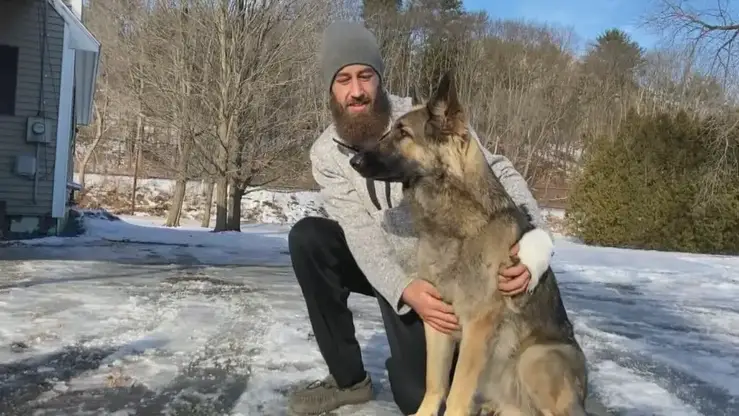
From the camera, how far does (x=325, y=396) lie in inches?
130

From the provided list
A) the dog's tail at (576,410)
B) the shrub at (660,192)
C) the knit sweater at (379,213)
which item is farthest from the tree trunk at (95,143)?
the dog's tail at (576,410)

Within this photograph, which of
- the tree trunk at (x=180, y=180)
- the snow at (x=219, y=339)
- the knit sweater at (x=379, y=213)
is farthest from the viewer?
the tree trunk at (x=180, y=180)

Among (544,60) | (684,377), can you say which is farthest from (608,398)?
(544,60)

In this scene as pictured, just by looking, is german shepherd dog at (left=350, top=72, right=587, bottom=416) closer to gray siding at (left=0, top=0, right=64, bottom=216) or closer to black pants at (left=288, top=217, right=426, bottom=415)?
black pants at (left=288, top=217, right=426, bottom=415)

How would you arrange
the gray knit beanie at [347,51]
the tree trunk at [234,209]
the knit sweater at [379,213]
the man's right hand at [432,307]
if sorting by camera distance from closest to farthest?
the man's right hand at [432,307] → the knit sweater at [379,213] → the gray knit beanie at [347,51] → the tree trunk at [234,209]

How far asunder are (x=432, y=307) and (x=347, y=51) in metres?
1.36

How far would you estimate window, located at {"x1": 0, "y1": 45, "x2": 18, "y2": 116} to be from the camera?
1207 centimetres

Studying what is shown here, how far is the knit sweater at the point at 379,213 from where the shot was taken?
3.13 meters

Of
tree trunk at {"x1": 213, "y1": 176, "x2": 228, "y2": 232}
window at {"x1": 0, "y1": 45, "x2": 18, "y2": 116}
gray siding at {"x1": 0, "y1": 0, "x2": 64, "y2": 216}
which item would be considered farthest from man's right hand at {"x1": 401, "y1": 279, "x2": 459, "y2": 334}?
tree trunk at {"x1": 213, "y1": 176, "x2": 228, "y2": 232}

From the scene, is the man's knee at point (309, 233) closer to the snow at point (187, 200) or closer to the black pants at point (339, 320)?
the black pants at point (339, 320)

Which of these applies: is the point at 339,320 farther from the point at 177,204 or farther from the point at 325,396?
the point at 177,204

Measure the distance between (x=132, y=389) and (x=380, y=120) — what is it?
1896 millimetres

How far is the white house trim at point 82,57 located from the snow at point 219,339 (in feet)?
16.9

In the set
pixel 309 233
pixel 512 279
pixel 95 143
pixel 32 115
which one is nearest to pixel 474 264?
pixel 512 279
